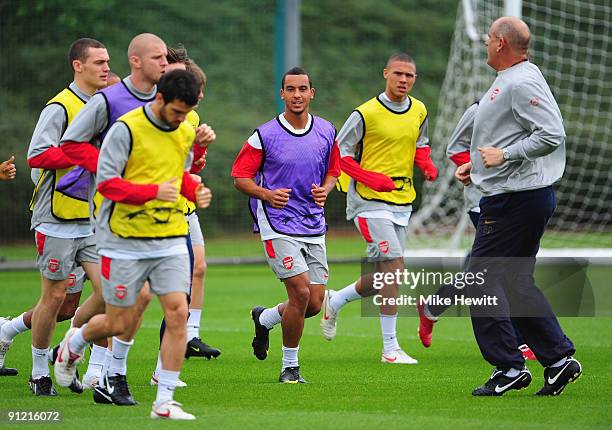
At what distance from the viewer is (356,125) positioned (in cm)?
1034

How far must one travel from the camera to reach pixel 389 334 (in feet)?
33.3

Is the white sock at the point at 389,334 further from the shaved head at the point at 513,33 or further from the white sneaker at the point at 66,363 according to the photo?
the white sneaker at the point at 66,363

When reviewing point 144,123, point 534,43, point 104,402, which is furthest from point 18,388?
point 534,43

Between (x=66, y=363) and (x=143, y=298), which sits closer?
(x=143, y=298)

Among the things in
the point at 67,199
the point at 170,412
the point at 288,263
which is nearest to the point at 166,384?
the point at 170,412

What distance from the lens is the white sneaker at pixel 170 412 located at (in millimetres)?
6852

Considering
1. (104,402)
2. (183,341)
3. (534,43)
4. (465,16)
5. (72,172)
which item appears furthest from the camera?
(534,43)

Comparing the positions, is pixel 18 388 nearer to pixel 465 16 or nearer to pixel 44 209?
pixel 44 209

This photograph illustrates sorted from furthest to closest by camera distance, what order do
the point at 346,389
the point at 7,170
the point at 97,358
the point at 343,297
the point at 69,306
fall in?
the point at 343,297, the point at 69,306, the point at 7,170, the point at 97,358, the point at 346,389

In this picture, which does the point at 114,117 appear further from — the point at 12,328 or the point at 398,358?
the point at 398,358

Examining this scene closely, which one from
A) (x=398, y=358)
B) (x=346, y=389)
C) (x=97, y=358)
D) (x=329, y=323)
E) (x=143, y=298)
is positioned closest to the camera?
(x=143, y=298)

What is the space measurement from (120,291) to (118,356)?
2.22 feet

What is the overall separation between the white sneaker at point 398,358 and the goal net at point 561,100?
7567 millimetres

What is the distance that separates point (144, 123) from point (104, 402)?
74.8 inches
